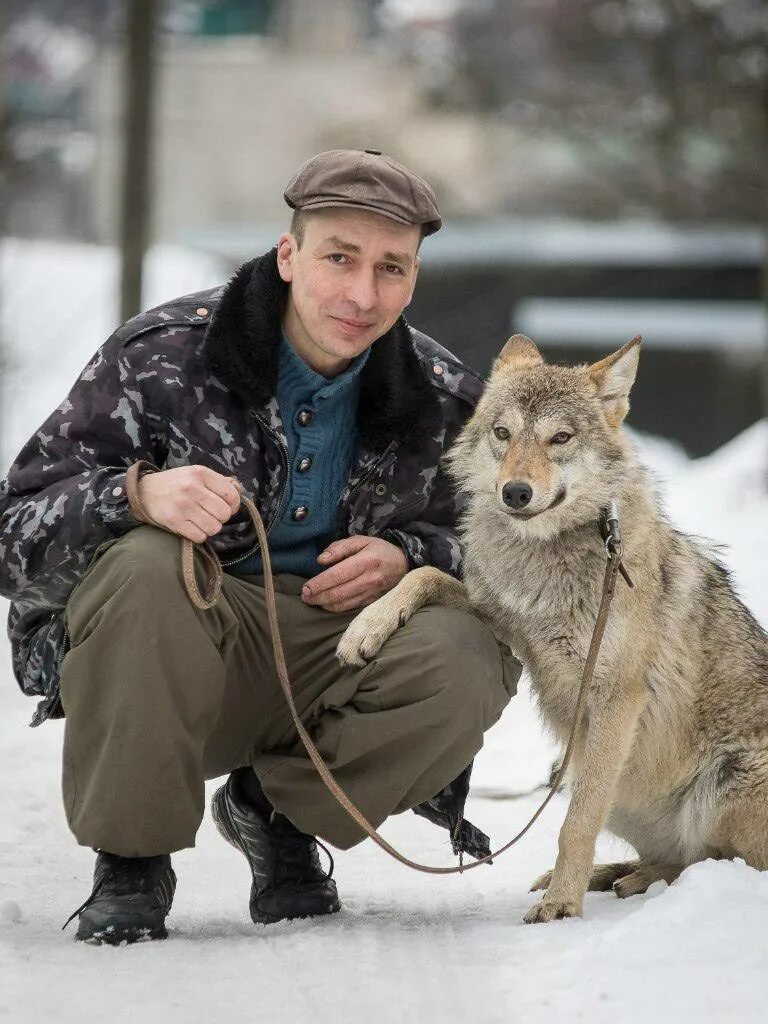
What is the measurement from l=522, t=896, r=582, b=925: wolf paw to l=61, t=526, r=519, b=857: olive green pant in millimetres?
338

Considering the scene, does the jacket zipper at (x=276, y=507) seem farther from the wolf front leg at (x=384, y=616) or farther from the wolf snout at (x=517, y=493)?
the wolf snout at (x=517, y=493)

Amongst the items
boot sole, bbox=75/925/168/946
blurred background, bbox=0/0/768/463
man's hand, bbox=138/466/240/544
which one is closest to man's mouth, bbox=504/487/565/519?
man's hand, bbox=138/466/240/544

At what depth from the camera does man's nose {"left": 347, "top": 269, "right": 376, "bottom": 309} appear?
120 inches

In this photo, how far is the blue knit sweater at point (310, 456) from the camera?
10.5 ft

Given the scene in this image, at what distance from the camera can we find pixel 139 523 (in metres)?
2.89

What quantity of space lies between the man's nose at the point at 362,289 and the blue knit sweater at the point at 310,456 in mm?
222

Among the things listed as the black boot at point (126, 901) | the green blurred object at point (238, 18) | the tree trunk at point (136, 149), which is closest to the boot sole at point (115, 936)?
the black boot at point (126, 901)

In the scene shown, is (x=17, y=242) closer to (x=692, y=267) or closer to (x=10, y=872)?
(x=692, y=267)

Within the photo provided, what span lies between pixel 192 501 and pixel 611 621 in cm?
104

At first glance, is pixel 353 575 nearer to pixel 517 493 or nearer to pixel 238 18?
pixel 517 493

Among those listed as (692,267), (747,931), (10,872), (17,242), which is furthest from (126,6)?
(747,931)

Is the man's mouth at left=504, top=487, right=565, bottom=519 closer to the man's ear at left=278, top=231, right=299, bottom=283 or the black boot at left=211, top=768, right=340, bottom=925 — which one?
the man's ear at left=278, top=231, right=299, bottom=283

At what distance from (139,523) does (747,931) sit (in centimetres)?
145

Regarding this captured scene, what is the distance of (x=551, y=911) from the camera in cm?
298
